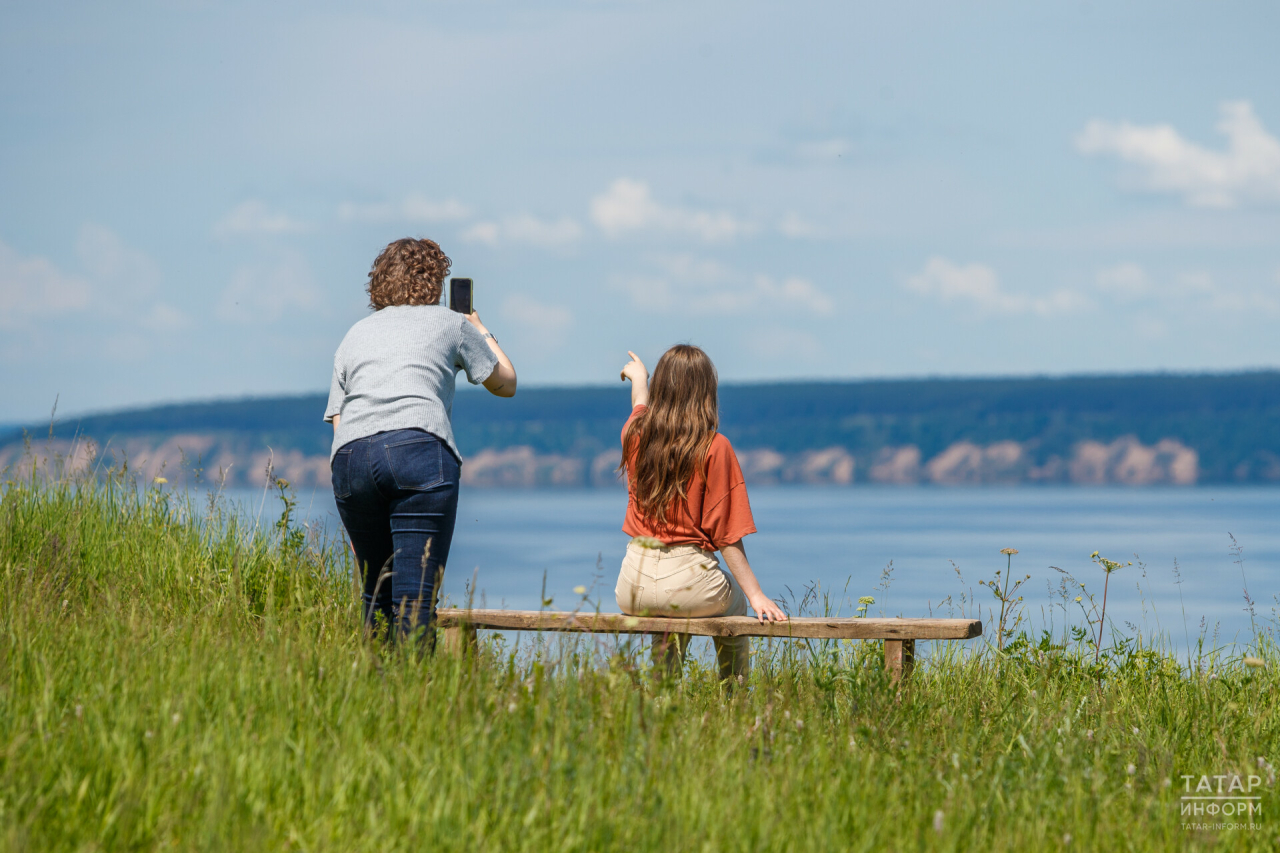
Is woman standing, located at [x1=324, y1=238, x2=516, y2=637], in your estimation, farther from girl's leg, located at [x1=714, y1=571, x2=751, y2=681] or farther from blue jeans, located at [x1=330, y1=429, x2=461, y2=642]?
girl's leg, located at [x1=714, y1=571, x2=751, y2=681]

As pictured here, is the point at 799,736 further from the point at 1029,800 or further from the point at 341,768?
the point at 341,768

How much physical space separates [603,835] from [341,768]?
0.71 m

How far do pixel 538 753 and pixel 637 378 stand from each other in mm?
2224

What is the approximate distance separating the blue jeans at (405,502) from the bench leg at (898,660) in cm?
189

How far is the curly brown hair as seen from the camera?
14.7ft

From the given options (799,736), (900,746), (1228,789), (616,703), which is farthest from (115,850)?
(1228,789)

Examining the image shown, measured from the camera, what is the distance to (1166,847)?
3.03 meters

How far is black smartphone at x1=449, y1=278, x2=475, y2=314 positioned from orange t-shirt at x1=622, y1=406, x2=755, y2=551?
3.31 ft

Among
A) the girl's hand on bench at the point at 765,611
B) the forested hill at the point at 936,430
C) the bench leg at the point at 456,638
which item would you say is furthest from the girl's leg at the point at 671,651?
the forested hill at the point at 936,430

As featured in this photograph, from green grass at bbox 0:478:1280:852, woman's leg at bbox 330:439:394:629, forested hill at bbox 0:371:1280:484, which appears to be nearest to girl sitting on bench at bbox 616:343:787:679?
green grass at bbox 0:478:1280:852

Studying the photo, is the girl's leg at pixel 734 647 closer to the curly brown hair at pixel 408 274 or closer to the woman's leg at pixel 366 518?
the woman's leg at pixel 366 518

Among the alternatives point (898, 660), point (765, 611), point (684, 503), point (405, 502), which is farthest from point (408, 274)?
point (898, 660)

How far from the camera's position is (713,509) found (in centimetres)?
452

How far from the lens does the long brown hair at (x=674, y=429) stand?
14.6 feet
